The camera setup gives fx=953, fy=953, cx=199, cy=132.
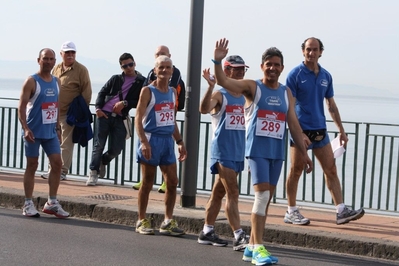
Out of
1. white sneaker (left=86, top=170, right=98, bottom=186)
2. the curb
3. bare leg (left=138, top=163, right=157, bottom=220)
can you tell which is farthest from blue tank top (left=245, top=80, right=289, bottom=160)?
white sneaker (left=86, top=170, right=98, bottom=186)

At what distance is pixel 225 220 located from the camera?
10617mm

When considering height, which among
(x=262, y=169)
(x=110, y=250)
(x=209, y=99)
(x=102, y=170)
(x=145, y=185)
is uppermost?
(x=209, y=99)

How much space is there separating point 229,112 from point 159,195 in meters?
3.58

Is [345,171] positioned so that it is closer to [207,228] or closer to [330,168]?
[330,168]

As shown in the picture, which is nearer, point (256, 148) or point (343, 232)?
point (256, 148)

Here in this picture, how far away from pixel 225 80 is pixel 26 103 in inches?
132

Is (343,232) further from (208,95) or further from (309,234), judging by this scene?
(208,95)

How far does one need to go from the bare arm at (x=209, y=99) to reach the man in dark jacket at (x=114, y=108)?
12.5 ft

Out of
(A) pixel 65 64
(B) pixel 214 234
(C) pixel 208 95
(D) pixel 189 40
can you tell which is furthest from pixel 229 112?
(A) pixel 65 64

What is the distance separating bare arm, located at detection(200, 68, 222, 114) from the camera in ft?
29.4

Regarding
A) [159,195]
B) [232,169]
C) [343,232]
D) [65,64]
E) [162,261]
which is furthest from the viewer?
[65,64]

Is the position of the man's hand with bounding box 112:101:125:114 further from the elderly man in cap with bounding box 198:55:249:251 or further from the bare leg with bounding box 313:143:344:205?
the elderly man in cap with bounding box 198:55:249:251

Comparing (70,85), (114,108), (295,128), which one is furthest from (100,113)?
(295,128)

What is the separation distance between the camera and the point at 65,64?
1373 cm
